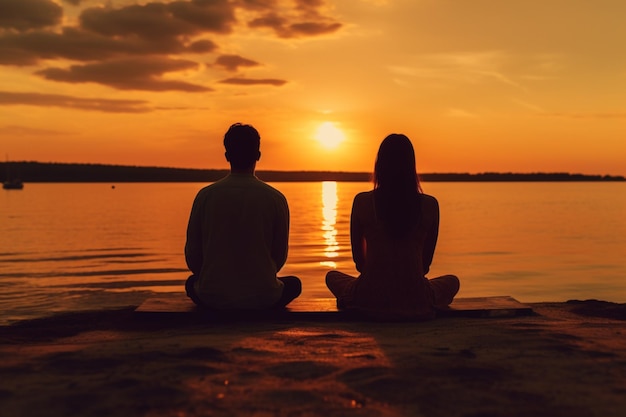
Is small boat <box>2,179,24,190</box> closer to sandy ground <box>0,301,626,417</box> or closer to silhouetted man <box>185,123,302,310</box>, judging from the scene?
Result: sandy ground <box>0,301,626,417</box>

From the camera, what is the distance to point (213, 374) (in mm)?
4164

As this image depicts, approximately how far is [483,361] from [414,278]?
1.71 metres

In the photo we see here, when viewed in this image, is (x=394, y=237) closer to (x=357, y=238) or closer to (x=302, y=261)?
(x=357, y=238)

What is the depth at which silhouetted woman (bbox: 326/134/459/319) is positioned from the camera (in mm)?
5944

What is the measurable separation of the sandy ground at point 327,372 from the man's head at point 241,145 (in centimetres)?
150

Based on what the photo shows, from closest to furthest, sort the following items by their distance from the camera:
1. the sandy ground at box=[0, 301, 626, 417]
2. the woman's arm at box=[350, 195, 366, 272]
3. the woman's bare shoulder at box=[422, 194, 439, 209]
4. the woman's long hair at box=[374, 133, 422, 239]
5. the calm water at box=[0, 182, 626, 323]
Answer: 1. the sandy ground at box=[0, 301, 626, 417]
2. the woman's long hair at box=[374, 133, 422, 239]
3. the woman's bare shoulder at box=[422, 194, 439, 209]
4. the woman's arm at box=[350, 195, 366, 272]
5. the calm water at box=[0, 182, 626, 323]

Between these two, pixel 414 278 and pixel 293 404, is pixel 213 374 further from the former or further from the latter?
pixel 414 278

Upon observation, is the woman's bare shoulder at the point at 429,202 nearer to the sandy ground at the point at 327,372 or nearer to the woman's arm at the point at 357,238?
the woman's arm at the point at 357,238

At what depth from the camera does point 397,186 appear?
595 centimetres

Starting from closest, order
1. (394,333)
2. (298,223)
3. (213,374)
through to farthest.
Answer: (213,374)
(394,333)
(298,223)

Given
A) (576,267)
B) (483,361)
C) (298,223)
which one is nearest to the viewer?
(483,361)

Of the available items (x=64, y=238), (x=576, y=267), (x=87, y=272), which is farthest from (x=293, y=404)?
(x=64, y=238)

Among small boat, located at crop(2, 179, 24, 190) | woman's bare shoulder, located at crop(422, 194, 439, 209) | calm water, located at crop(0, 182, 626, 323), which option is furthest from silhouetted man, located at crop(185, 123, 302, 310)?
small boat, located at crop(2, 179, 24, 190)

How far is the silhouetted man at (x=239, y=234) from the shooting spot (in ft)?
19.6
